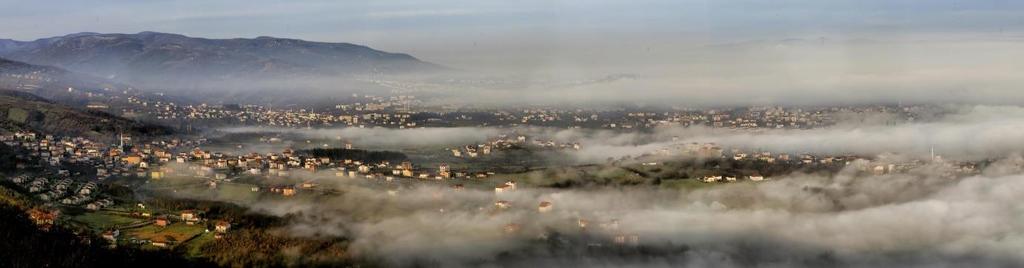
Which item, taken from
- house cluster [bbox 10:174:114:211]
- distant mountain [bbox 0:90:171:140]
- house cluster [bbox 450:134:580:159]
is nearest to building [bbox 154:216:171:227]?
house cluster [bbox 10:174:114:211]

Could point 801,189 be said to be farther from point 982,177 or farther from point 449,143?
point 449,143

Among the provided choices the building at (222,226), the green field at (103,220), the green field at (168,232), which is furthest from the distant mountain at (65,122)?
the building at (222,226)

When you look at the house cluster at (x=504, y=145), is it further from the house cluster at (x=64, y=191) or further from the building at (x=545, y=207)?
the house cluster at (x=64, y=191)

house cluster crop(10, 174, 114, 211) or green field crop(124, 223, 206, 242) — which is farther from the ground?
house cluster crop(10, 174, 114, 211)

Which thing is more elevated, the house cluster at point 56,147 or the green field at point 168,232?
the house cluster at point 56,147

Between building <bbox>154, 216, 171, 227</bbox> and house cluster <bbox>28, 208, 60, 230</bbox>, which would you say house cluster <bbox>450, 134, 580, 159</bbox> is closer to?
building <bbox>154, 216, 171, 227</bbox>

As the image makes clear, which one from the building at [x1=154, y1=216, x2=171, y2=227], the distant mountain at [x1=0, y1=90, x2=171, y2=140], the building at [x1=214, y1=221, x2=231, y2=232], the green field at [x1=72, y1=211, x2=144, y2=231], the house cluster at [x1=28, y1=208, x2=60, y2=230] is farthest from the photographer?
the distant mountain at [x1=0, y1=90, x2=171, y2=140]

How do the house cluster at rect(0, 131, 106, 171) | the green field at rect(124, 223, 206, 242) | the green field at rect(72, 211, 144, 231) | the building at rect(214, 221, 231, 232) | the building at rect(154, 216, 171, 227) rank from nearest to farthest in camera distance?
the green field at rect(124, 223, 206, 242)
the green field at rect(72, 211, 144, 231)
the building at rect(214, 221, 231, 232)
the building at rect(154, 216, 171, 227)
the house cluster at rect(0, 131, 106, 171)

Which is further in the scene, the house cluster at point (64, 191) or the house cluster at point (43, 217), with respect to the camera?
the house cluster at point (64, 191)
